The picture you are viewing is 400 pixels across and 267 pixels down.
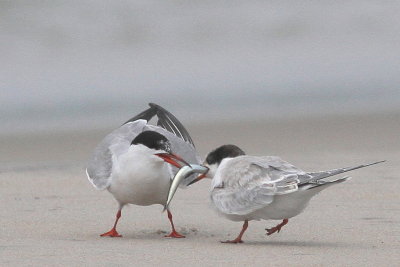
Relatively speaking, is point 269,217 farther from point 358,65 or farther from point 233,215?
point 358,65

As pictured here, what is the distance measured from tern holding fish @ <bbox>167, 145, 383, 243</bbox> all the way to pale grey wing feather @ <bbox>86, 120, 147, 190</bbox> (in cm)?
61

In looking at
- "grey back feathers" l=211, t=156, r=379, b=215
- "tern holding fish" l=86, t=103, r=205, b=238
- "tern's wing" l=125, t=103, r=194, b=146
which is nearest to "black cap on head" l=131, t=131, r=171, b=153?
"tern holding fish" l=86, t=103, r=205, b=238

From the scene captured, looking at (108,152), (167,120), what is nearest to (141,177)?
(108,152)

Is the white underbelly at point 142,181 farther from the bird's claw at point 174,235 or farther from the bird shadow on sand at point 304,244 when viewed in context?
the bird shadow on sand at point 304,244

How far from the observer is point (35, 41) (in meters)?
15.4

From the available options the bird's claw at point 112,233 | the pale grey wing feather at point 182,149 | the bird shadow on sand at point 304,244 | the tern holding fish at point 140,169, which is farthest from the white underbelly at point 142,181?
the bird shadow on sand at point 304,244

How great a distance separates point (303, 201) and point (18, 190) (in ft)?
10.3

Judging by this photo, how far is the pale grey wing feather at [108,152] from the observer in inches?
248

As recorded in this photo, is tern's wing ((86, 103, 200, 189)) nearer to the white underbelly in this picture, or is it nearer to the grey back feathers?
the white underbelly

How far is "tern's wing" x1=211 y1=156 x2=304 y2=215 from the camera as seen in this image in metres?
5.41

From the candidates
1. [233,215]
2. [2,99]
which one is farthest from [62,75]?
[233,215]

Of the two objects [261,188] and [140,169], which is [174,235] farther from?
[261,188]

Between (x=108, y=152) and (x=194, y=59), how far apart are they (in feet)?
28.2

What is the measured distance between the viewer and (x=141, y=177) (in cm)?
603
